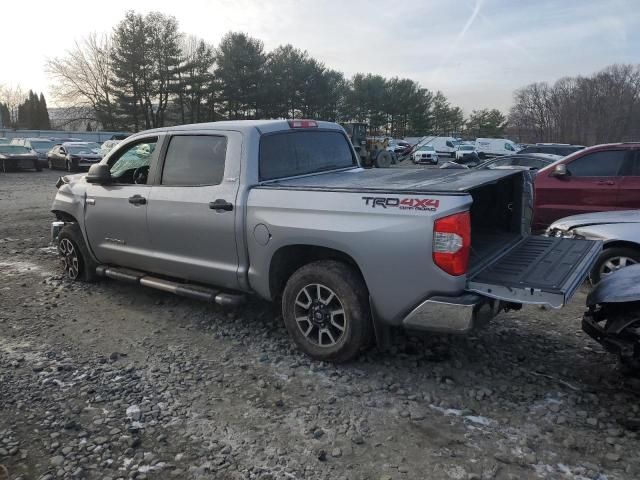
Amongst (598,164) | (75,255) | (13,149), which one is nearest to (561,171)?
(598,164)

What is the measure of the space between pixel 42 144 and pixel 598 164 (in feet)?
98.8

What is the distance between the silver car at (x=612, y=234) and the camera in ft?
17.2

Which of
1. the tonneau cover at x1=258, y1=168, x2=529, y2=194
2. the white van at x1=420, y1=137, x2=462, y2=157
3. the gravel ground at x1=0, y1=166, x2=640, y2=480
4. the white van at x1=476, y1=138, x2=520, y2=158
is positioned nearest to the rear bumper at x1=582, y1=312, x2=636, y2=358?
the gravel ground at x1=0, y1=166, x2=640, y2=480

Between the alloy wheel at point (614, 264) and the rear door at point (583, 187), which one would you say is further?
the rear door at point (583, 187)

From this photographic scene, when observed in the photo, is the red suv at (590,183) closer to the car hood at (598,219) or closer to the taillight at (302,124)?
the car hood at (598,219)

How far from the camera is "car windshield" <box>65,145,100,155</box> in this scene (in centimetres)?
2513

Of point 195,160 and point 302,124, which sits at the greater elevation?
point 302,124

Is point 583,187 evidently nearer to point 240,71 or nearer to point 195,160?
point 195,160

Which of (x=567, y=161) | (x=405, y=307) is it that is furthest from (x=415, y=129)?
(x=405, y=307)

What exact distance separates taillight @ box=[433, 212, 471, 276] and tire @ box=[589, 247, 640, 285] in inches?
116

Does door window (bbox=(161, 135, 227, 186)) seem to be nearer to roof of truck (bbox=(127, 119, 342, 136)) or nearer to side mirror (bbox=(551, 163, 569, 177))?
roof of truck (bbox=(127, 119, 342, 136))

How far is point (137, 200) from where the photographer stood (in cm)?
495

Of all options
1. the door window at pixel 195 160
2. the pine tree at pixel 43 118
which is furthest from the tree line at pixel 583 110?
the pine tree at pixel 43 118

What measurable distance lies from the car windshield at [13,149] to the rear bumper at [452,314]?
2672 cm
